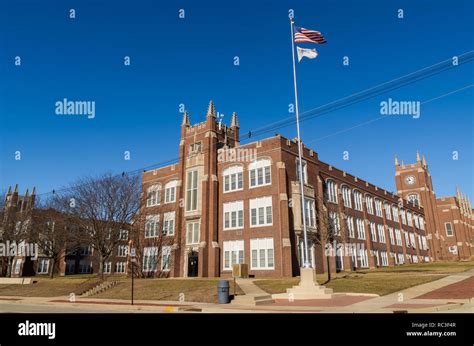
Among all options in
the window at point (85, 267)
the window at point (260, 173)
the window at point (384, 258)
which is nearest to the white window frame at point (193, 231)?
the window at point (260, 173)

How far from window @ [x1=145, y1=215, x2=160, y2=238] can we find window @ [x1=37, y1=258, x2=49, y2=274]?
32.5 m

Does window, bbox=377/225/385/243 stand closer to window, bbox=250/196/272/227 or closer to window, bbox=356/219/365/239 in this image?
window, bbox=356/219/365/239

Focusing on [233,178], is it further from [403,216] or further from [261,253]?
[403,216]

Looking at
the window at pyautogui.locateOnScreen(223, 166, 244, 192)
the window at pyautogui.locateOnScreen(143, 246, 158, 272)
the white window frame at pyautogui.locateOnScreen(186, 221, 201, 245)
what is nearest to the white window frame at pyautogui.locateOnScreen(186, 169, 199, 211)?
the white window frame at pyautogui.locateOnScreen(186, 221, 201, 245)

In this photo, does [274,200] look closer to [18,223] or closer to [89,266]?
[18,223]

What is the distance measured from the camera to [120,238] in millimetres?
42750

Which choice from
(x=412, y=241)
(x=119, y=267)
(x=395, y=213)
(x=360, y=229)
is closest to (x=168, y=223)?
(x=360, y=229)

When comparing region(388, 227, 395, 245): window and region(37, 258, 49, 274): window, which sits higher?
region(388, 227, 395, 245): window

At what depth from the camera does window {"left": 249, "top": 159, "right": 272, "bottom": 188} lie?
38.5 meters

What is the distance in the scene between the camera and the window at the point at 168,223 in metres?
45.8

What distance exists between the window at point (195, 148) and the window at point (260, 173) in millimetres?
7711

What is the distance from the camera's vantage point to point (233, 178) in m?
41.8

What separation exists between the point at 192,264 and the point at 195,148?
45.3 ft
